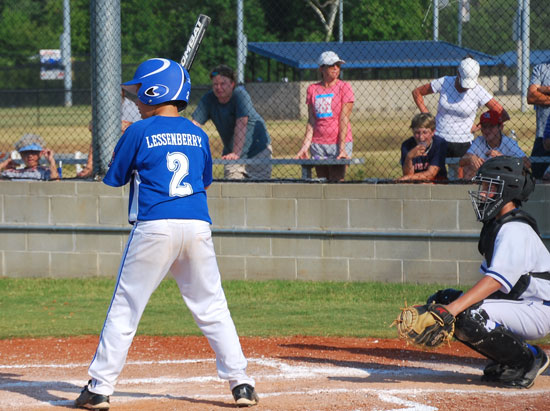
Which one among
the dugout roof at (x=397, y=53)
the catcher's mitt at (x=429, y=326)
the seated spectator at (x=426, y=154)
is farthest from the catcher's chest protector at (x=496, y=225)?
the dugout roof at (x=397, y=53)

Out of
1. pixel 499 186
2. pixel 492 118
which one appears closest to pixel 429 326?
pixel 499 186

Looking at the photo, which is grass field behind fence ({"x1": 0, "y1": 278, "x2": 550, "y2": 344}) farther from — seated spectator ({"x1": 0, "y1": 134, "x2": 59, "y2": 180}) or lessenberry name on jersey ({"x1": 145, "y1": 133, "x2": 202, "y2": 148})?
lessenberry name on jersey ({"x1": 145, "y1": 133, "x2": 202, "y2": 148})

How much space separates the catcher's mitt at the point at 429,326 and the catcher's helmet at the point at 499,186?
641mm

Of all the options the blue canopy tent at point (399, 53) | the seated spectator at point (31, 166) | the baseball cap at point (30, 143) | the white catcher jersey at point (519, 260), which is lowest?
the white catcher jersey at point (519, 260)

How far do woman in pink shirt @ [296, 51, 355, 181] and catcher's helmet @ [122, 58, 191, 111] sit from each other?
4.68 meters

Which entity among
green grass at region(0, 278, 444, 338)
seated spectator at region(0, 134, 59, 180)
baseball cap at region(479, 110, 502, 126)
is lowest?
green grass at region(0, 278, 444, 338)

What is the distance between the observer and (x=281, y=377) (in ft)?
17.5

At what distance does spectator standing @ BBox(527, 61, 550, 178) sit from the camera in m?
8.52

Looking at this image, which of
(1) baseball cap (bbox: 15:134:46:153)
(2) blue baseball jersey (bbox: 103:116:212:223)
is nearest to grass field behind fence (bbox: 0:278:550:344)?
(1) baseball cap (bbox: 15:134:46:153)

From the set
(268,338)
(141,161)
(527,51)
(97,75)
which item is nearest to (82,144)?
(97,75)

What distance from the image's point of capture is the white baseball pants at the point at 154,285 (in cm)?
449

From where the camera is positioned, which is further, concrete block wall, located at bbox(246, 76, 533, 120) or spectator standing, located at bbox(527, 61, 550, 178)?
concrete block wall, located at bbox(246, 76, 533, 120)

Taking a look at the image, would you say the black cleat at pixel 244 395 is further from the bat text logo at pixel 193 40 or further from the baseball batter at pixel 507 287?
the bat text logo at pixel 193 40

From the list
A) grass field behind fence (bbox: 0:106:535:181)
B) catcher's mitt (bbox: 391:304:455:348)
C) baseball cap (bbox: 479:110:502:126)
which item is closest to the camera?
catcher's mitt (bbox: 391:304:455:348)
